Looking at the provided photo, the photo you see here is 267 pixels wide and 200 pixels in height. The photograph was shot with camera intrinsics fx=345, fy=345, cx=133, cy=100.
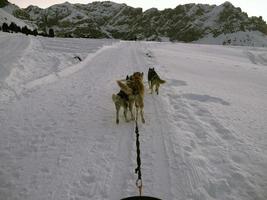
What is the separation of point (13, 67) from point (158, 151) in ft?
35.6

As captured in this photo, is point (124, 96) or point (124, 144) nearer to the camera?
point (124, 144)

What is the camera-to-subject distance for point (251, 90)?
1672 centimetres

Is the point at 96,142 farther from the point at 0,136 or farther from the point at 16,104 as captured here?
the point at 16,104

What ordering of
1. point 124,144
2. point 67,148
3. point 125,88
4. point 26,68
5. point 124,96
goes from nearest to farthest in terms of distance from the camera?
1. point 67,148
2. point 124,144
3. point 125,88
4. point 124,96
5. point 26,68

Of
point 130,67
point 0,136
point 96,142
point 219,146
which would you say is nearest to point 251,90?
point 130,67

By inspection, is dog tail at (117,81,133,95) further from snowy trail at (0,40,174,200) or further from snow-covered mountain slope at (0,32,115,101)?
snow-covered mountain slope at (0,32,115,101)

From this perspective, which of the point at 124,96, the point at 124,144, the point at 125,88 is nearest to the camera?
the point at 124,144

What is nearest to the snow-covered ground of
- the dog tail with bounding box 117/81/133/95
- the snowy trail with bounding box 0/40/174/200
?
the snowy trail with bounding box 0/40/174/200

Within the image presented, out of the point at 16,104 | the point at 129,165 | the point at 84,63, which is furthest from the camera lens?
the point at 84,63

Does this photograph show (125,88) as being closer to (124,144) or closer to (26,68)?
(124,144)

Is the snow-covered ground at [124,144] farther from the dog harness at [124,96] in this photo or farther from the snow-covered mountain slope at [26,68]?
the dog harness at [124,96]

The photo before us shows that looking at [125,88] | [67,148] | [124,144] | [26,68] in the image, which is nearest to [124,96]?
[125,88]

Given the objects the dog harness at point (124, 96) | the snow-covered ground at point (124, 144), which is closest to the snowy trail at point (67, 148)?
the snow-covered ground at point (124, 144)

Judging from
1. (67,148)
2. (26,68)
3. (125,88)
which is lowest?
(67,148)
